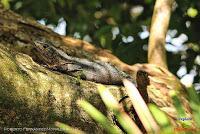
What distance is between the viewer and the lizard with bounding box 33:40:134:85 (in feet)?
8.93

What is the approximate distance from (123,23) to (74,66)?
3491 mm

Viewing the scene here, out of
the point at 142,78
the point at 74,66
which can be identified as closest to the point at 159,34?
the point at 74,66

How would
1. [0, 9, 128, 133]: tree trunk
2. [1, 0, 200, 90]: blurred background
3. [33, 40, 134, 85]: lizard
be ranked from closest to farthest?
[0, 9, 128, 133]: tree trunk → [33, 40, 134, 85]: lizard → [1, 0, 200, 90]: blurred background

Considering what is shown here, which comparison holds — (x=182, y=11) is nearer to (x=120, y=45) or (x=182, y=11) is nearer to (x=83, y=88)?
(x=120, y=45)

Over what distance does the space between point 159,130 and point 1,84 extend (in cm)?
114

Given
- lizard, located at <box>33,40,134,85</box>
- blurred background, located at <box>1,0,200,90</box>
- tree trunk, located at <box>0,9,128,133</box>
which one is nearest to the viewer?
tree trunk, located at <box>0,9,128,133</box>

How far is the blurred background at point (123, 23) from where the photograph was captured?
5270 millimetres

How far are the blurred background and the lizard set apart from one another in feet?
6.94

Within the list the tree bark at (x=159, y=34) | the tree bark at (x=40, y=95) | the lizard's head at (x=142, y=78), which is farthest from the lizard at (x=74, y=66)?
the tree bark at (x=159, y=34)

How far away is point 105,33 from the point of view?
535 centimetres

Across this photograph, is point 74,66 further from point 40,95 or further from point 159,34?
point 159,34

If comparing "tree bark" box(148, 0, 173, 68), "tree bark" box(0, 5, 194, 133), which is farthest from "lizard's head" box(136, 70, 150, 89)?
"tree bark" box(148, 0, 173, 68)

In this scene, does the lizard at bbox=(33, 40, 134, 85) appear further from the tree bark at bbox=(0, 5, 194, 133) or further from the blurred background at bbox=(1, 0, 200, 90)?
the blurred background at bbox=(1, 0, 200, 90)

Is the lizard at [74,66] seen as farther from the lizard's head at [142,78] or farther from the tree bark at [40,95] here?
the lizard's head at [142,78]
